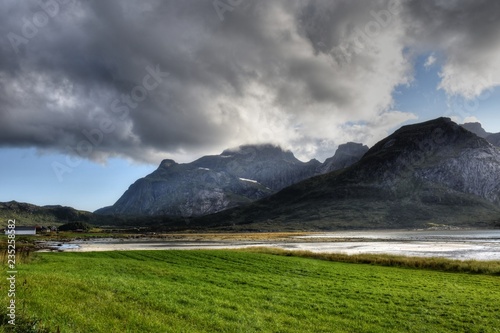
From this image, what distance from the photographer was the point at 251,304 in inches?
947

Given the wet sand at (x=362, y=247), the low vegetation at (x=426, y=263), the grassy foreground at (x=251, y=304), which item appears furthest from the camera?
the wet sand at (x=362, y=247)

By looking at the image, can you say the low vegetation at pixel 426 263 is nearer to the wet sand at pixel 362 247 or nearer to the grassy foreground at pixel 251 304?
the grassy foreground at pixel 251 304

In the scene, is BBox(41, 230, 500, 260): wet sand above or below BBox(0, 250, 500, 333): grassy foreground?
below

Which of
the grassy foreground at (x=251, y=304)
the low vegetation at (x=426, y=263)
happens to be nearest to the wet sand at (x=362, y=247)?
the low vegetation at (x=426, y=263)

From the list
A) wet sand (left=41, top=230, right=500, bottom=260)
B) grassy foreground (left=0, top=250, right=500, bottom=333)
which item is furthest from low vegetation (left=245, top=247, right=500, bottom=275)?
wet sand (left=41, top=230, right=500, bottom=260)

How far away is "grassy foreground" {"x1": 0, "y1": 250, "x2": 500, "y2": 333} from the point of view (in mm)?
17250

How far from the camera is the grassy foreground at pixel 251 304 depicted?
17250 millimetres

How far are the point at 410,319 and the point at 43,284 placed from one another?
2379cm

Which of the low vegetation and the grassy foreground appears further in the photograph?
the low vegetation

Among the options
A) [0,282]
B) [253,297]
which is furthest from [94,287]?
[253,297]

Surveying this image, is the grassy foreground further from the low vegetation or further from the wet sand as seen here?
the wet sand

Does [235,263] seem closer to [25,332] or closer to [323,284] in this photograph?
[323,284]

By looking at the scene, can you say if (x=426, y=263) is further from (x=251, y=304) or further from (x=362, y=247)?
(x=362, y=247)

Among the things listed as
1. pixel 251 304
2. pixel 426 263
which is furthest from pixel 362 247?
pixel 251 304
